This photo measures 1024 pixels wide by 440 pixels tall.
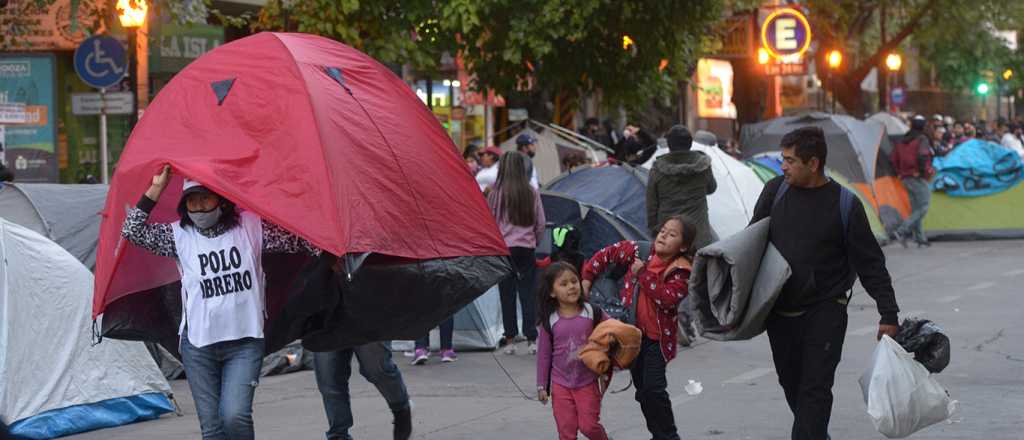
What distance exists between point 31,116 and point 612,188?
8539 millimetres

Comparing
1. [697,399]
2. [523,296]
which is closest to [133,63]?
[523,296]

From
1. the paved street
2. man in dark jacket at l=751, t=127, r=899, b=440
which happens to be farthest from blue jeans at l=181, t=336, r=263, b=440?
the paved street

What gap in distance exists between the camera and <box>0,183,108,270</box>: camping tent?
11578 mm

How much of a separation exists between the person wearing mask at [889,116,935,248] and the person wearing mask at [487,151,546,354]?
440 inches

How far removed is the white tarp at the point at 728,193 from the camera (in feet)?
59.0

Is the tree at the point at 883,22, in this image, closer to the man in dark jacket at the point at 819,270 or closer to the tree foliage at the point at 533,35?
the tree foliage at the point at 533,35

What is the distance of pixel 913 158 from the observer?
23031mm

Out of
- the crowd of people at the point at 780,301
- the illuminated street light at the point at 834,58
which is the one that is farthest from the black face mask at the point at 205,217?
the illuminated street light at the point at 834,58

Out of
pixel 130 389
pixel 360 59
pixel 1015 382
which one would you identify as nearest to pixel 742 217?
pixel 1015 382

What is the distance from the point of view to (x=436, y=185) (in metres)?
7.14

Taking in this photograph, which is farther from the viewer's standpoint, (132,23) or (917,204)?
(917,204)

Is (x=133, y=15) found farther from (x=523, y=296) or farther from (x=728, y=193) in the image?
(x=728, y=193)

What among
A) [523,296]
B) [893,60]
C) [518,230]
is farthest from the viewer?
[893,60]

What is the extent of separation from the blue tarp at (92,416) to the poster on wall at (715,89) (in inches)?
1283
